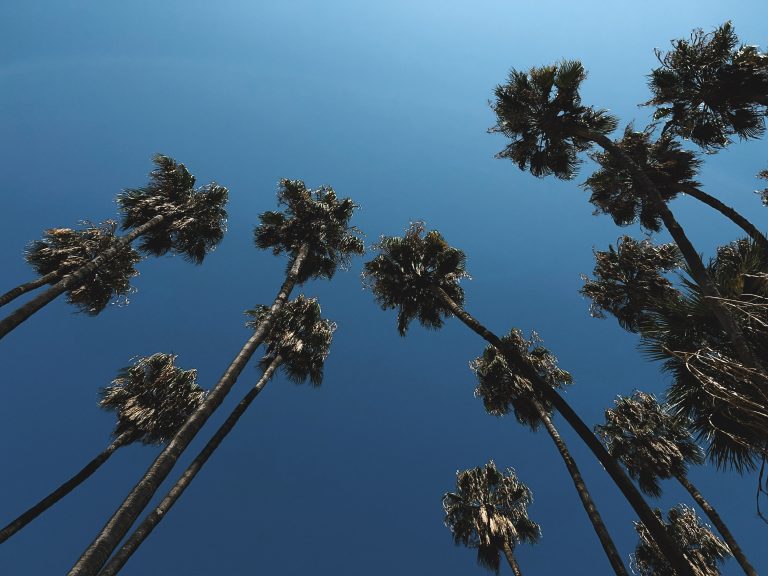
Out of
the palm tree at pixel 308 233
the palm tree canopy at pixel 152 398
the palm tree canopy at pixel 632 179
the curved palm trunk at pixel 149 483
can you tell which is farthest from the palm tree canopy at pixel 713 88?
the palm tree canopy at pixel 152 398

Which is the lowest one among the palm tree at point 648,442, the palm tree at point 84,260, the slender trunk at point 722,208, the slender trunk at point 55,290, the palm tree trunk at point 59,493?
the palm tree trunk at point 59,493

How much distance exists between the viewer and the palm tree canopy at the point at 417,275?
16.4 meters

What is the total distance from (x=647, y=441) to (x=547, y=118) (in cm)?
1345

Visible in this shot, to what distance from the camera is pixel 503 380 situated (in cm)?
1642

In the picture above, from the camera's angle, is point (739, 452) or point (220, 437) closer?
point (739, 452)

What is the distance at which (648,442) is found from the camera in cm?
1552

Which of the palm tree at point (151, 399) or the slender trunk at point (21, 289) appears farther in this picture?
the palm tree at point (151, 399)

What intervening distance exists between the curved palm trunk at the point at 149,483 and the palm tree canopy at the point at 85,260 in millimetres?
9389

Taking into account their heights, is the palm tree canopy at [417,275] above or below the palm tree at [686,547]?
above

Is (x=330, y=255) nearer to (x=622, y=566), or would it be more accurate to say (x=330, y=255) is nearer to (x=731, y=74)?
(x=622, y=566)

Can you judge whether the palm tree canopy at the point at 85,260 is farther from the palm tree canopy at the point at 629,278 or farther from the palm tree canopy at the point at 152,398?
the palm tree canopy at the point at 629,278

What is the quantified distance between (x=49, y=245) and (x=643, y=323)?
822 inches

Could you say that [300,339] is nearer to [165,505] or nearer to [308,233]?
[308,233]

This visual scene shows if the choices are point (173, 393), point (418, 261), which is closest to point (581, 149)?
point (418, 261)
